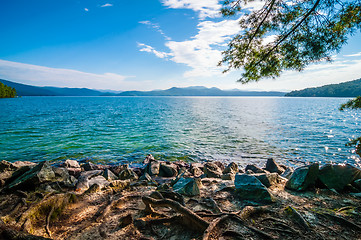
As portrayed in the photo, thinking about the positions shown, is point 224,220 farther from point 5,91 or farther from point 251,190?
point 5,91

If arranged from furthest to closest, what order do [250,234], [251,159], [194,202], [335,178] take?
[251,159]
[335,178]
[194,202]
[250,234]

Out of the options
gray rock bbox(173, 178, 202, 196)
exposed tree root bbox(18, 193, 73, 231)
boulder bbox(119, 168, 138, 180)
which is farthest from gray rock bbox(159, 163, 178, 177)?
exposed tree root bbox(18, 193, 73, 231)

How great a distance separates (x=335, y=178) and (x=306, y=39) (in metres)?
6.24

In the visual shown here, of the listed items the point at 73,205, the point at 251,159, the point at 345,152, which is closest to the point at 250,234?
the point at 73,205

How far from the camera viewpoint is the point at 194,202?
21.2 ft

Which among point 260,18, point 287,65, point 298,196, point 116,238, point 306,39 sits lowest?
point 298,196

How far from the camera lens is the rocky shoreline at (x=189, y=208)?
4.51 metres

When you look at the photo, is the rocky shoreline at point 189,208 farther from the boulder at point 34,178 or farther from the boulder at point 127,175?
the boulder at point 127,175

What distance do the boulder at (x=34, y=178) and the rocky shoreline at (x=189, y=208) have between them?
4 cm

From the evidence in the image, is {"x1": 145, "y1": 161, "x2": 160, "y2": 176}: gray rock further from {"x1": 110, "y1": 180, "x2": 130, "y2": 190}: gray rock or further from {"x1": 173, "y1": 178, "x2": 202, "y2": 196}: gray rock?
{"x1": 173, "y1": 178, "x2": 202, "y2": 196}: gray rock

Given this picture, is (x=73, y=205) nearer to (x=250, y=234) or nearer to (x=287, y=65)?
(x=250, y=234)

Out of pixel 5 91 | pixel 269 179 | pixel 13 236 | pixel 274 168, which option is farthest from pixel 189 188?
pixel 5 91

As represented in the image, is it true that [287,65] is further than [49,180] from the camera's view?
No

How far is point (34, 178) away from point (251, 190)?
30.8 ft
